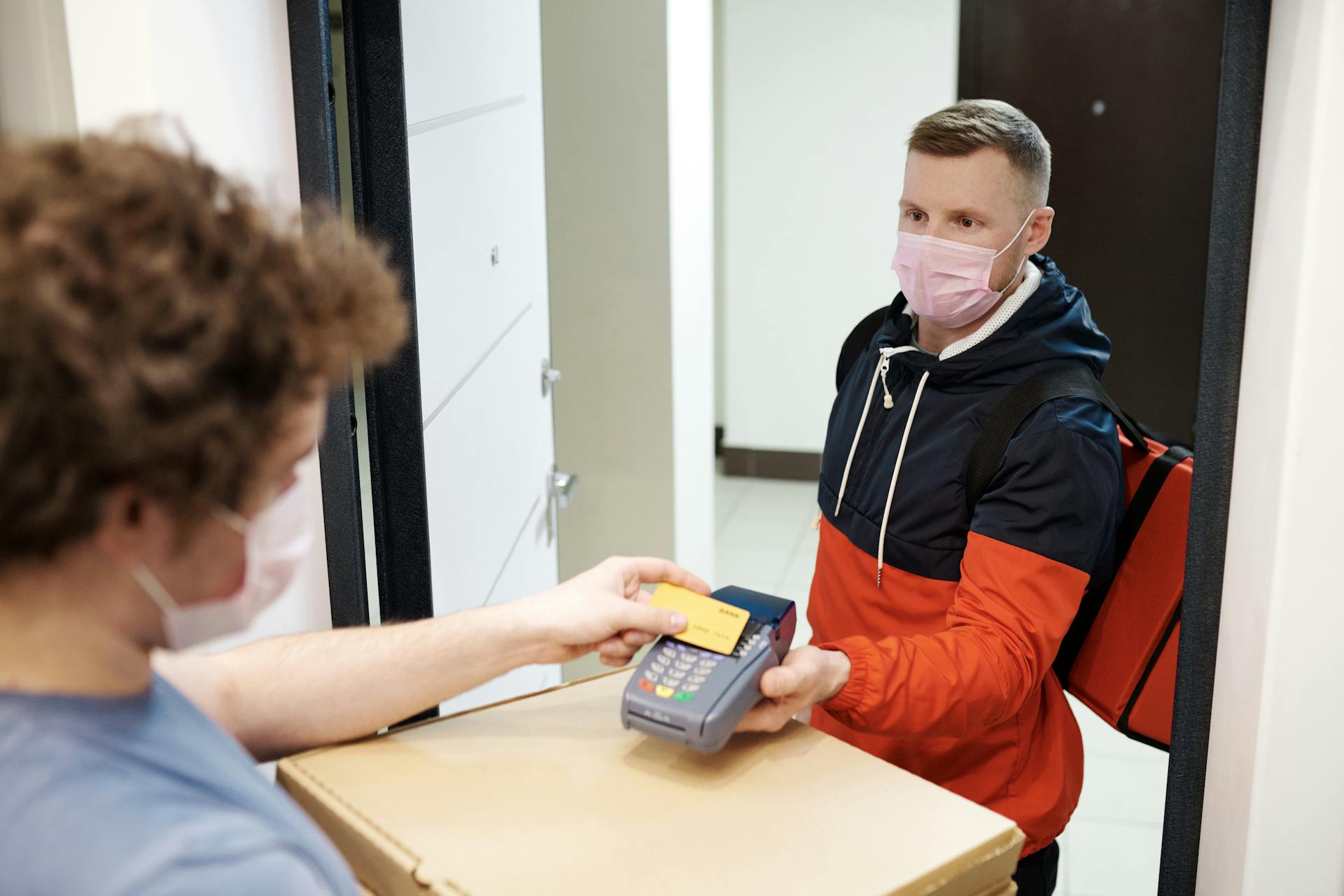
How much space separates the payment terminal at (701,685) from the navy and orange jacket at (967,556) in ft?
0.54

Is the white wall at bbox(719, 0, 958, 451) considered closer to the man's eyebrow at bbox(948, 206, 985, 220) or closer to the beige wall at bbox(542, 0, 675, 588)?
the beige wall at bbox(542, 0, 675, 588)

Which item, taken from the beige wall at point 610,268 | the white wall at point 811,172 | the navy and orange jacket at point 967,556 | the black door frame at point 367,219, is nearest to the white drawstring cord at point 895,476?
the navy and orange jacket at point 967,556

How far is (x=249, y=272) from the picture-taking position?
62 centimetres

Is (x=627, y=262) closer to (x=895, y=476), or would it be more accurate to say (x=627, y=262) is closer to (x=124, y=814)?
(x=895, y=476)

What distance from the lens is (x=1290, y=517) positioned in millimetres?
1140

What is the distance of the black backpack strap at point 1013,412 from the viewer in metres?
1.47

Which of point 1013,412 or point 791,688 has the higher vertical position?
point 1013,412

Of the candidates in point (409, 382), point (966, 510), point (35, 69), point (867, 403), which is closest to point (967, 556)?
point (966, 510)

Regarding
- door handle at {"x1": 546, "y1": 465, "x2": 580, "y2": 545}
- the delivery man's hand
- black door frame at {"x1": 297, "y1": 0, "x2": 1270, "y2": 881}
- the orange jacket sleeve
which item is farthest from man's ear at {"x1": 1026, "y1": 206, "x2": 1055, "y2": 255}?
door handle at {"x1": 546, "y1": 465, "x2": 580, "y2": 545}

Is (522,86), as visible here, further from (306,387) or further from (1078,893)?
(1078,893)

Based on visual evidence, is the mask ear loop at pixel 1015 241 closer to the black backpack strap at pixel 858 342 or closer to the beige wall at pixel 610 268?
the black backpack strap at pixel 858 342

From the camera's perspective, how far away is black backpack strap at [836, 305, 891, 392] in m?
1.86

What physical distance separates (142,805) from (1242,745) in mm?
1073

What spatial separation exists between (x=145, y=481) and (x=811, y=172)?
459 centimetres
